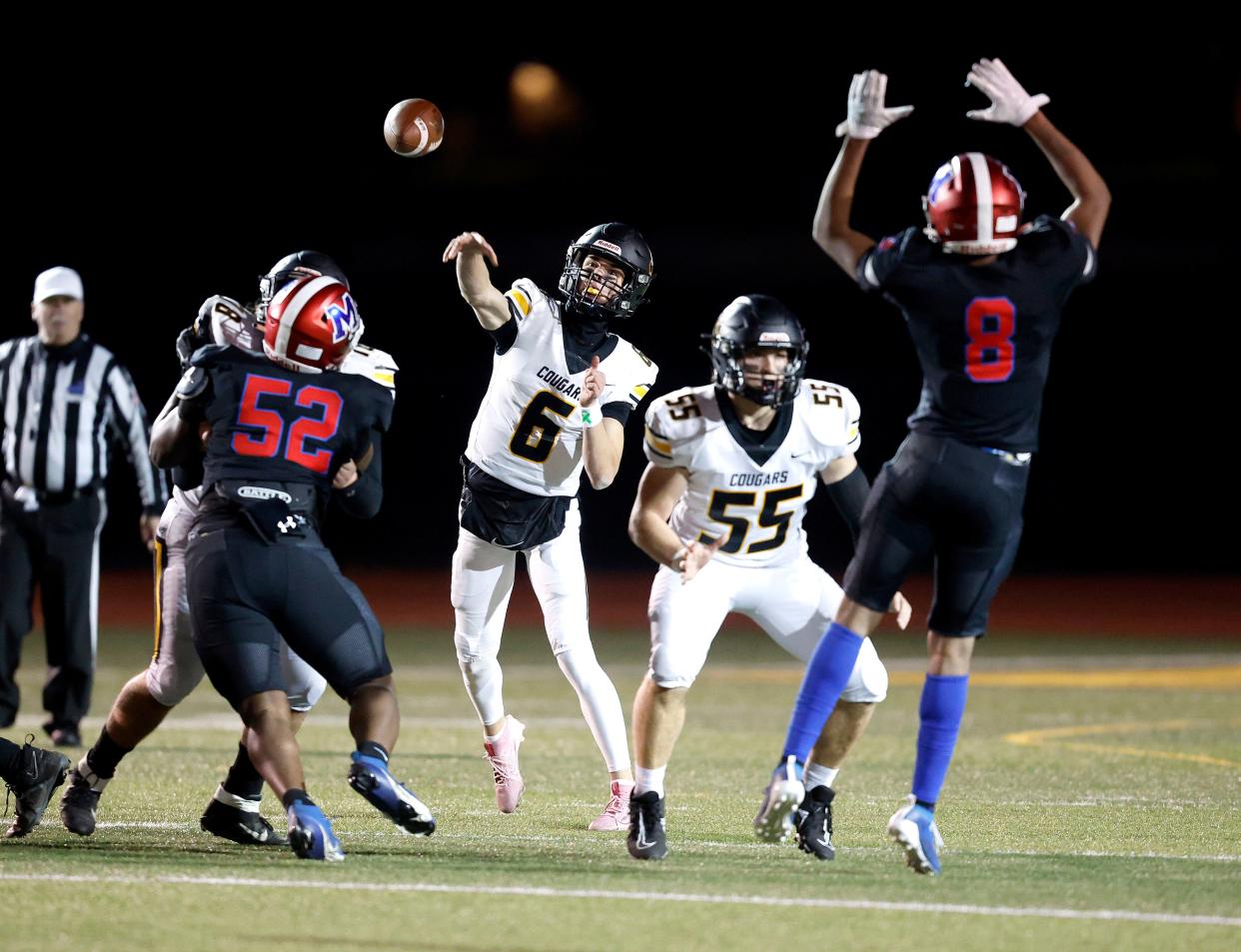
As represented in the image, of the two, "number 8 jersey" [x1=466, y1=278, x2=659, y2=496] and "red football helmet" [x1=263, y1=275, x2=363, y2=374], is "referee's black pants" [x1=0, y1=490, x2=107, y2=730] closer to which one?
"number 8 jersey" [x1=466, y1=278, x2=659, y2=496]

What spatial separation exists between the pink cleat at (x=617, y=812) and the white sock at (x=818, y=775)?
70 centimetres

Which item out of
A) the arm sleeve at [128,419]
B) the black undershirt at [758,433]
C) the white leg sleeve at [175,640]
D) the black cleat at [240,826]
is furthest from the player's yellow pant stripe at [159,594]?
the arm sleeve at [128,419]

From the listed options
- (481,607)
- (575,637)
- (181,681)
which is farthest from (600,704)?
(181,681)

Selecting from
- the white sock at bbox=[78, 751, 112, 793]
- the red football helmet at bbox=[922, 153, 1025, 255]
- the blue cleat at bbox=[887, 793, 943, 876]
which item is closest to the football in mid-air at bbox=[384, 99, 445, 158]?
the red football helmet at bbox=[922, 153, 1025, 255]

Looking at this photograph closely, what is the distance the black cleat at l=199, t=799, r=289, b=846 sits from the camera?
5.07 m

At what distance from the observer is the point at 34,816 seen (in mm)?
4965

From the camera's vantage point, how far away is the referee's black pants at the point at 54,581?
27.1 feet

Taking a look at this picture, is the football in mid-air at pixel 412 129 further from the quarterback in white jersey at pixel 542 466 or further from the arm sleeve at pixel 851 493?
the arm sleeve at pixel 851 493

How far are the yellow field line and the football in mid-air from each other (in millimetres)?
4191

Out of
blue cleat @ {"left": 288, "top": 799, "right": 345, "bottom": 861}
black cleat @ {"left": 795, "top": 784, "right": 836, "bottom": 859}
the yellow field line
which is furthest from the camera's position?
the yellow field line

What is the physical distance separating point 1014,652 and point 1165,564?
8.34 meters

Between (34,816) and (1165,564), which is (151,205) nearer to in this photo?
(1165,564)

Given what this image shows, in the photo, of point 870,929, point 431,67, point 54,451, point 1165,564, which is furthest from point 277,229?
point 870,929

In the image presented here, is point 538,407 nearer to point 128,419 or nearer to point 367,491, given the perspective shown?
point 367,491
